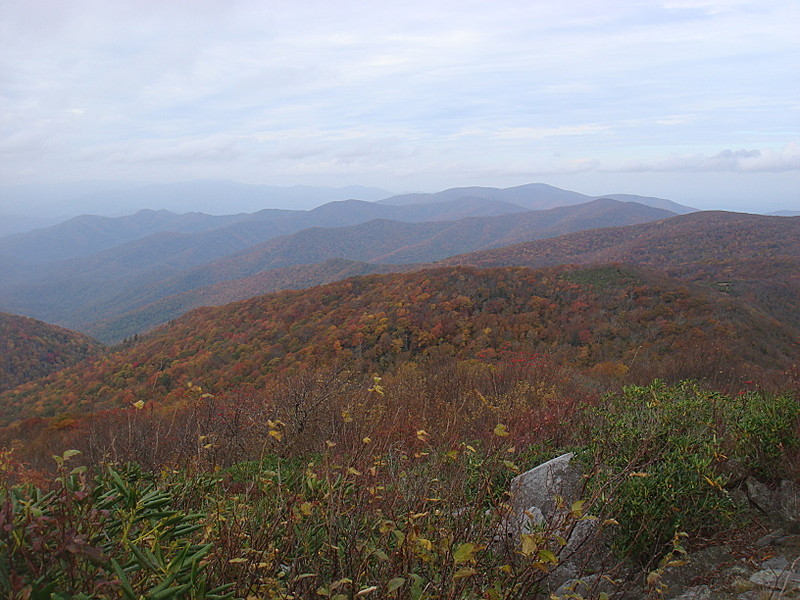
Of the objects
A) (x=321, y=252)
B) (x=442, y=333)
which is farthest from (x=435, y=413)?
(x=321, y=252)

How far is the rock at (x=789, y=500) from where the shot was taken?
3.32m

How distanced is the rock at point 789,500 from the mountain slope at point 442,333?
6.74 meters

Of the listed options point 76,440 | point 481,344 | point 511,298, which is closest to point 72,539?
point 76,440

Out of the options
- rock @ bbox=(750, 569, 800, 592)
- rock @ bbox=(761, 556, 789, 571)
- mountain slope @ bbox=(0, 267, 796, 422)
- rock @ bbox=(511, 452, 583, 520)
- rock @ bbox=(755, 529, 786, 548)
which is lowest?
mountain slope @ bbox=(0, 267, 796, 422)

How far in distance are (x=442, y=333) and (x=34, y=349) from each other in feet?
164

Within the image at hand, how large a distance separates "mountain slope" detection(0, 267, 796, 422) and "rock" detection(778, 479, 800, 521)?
22.1 ft

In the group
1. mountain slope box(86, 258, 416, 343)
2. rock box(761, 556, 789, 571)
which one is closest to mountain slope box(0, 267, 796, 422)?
rock box(761, 556, 789, 571)

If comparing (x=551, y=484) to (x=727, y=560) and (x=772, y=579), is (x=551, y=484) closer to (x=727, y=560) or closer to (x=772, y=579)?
(x=727, y=560)

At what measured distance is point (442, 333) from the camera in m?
18.9

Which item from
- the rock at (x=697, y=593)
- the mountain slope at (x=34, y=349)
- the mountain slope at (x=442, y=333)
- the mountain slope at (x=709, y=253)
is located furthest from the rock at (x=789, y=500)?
the mountain slope at (x=34, y=349)

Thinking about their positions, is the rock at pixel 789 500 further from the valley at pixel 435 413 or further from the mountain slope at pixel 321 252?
the mountain slope at pixel 321 252

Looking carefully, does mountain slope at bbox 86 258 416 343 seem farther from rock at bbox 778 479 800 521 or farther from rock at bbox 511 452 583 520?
rock at bbox 778 479 800 521

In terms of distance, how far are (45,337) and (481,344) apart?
179ft

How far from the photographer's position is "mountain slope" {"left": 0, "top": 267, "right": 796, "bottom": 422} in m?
16.2
